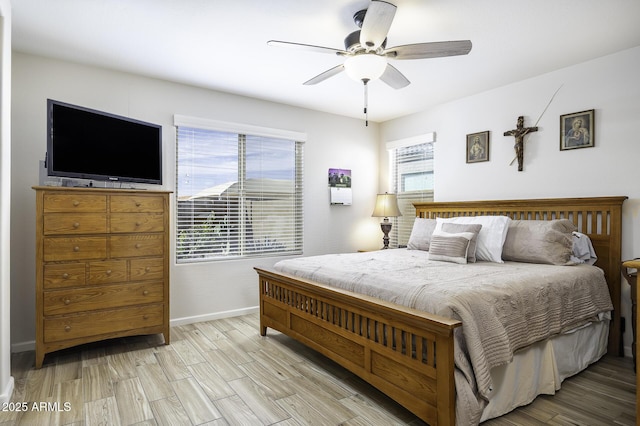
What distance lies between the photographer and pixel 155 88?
357 cm

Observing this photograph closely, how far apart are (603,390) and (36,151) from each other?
4.57 m

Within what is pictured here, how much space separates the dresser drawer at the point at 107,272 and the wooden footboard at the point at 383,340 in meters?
1.30

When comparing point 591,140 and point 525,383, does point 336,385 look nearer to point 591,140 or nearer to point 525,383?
point 525,383

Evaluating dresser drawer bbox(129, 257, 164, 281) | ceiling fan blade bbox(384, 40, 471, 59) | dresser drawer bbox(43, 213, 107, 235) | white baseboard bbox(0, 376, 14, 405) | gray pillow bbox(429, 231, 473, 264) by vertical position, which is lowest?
white baseboard bbox(0, 376, 14, 405)

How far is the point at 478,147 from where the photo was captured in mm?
4008

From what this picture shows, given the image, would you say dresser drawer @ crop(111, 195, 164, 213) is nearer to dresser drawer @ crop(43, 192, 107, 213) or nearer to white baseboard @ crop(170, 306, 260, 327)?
dresser drawer @ crop(43, 192, 107, 213)

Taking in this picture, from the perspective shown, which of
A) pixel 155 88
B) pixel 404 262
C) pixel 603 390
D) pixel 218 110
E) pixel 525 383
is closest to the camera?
pixel 525 383

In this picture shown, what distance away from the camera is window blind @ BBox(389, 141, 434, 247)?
4695 mm

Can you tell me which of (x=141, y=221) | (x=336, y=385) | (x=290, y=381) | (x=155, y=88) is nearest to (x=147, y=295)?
(x=141, y=221)

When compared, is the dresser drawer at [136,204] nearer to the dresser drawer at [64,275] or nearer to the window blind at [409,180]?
the dresser drawer at [64,275]

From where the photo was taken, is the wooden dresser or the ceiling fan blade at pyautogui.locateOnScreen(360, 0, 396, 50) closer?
the ceiling fan blade at pyautogui.locateOnScreen(360, 0, 396, 50)

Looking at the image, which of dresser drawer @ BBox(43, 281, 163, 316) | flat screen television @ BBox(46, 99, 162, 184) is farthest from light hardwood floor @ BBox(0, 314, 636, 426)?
flat screen television @ BBox(46, 99, 162, 184)

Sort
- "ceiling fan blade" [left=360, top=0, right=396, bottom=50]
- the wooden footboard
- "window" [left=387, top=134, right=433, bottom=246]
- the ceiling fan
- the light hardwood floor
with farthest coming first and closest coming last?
"window" [left=387, top=134, right=433, bottom=246]
the ceiling fan
the light hardwood floor
"ceiling fan blade" [left=360, top=0, right=396, bottom=50]
the wooden footboard

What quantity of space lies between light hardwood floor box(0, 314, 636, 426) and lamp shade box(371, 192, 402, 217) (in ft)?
7.30
